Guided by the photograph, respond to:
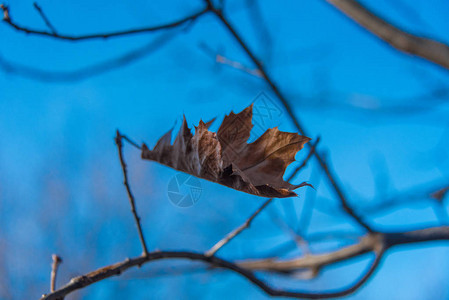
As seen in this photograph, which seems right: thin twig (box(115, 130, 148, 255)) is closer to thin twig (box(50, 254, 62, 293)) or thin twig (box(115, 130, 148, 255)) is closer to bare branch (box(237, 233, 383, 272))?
thin twig (box(50, 254, 62, 293))

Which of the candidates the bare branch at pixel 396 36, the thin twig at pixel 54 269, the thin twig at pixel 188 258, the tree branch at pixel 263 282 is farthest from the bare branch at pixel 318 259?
the thin twig at pixel 54 269

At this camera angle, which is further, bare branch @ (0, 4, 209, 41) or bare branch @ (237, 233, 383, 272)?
bare branch @ (237, 233, 383, 272)

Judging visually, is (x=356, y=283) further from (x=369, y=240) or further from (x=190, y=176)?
(x=190, y=176)

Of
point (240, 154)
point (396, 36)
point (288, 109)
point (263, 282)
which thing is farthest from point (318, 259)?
point (240, 154)

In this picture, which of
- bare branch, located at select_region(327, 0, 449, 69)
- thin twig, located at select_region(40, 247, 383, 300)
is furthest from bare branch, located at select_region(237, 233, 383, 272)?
bare branch, located at select_region(327, 0, 449, 69)

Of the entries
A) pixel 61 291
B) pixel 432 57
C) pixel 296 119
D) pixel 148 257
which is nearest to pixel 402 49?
pixel 432 57

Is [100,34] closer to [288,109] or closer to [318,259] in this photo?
[288,109]

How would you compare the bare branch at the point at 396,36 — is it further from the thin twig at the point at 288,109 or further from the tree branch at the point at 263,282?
the tree branch at the point at 263,282
